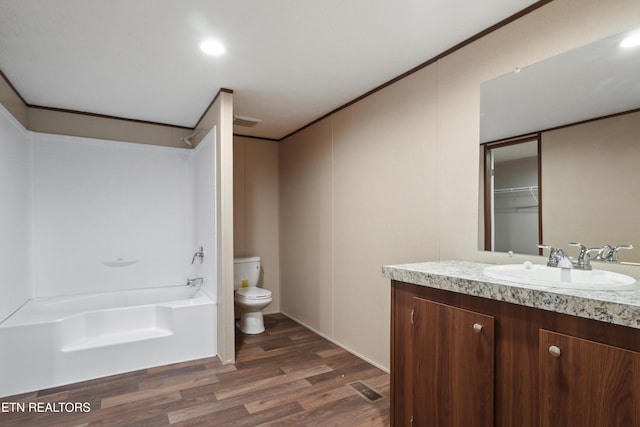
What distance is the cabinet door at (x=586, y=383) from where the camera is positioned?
1.00 metres

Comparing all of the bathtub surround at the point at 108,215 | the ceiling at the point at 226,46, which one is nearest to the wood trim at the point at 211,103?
the ceiling at the point at 226,46

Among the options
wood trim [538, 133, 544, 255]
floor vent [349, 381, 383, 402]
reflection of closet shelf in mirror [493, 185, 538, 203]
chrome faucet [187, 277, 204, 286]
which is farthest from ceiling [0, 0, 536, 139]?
floor vent [349, 381, 383, 402]

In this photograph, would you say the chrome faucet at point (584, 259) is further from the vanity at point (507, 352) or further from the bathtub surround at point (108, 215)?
the bathtub surround at point (108, 215)

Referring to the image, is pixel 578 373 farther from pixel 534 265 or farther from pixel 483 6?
pixel 483 6

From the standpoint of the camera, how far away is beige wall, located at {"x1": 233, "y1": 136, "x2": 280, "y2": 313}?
4355 millimetres

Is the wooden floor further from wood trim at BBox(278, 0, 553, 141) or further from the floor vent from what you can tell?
wood trim at BBox(278, 0, 553, 141)

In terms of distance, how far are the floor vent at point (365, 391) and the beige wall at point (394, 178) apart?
32cm

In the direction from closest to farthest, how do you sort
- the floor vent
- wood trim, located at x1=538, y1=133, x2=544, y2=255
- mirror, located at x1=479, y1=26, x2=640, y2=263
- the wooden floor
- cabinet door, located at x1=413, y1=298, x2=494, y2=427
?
1. cabinet door, located at x1=413, y1=298, x2=494, y2=427
2. mirror, located at x1=479, y1=26, x2=640, y2=263
3. wood trim, located at x1=538, y1=133, x2=544, y2=255
4. the wooden floor
5. the floor vent

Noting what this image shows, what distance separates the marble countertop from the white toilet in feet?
7.36

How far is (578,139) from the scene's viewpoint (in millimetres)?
1639

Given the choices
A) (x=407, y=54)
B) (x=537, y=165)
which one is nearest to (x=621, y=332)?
(x=537, y=165)

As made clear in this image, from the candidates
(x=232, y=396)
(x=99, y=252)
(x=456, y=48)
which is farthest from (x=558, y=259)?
(x=99, y=252)

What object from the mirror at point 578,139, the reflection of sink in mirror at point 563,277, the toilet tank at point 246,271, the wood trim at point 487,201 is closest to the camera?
the reflection of sink in mirror at point 563,277

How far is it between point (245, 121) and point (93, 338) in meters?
2.50
